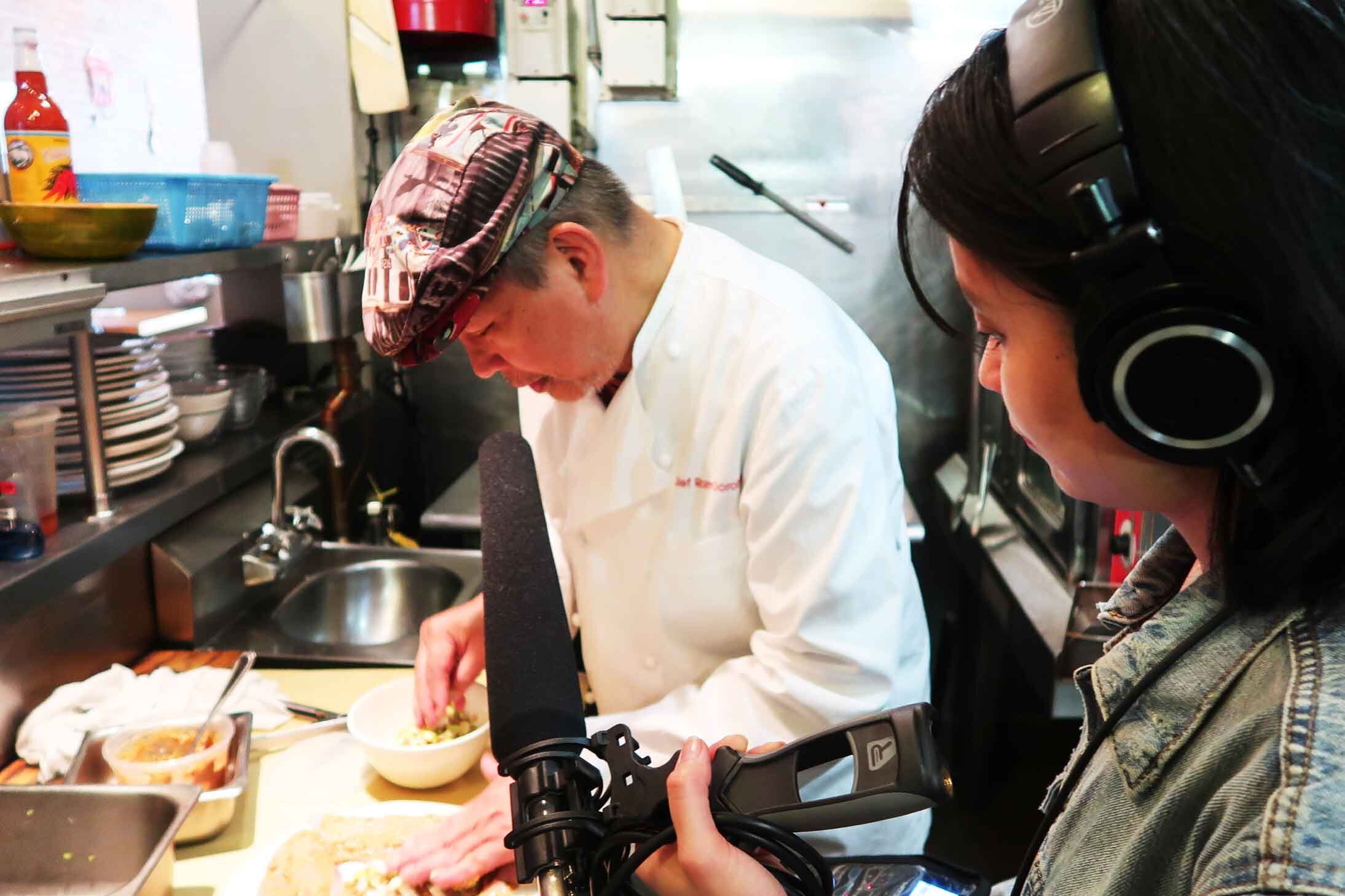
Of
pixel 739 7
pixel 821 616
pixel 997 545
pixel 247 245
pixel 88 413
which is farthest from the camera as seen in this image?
pixel 739 7

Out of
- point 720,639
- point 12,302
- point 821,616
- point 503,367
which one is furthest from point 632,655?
point 12,302

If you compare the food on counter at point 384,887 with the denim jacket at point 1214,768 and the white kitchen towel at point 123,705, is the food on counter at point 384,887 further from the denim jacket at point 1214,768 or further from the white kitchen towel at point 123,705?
the denim jacket at point 1214,768

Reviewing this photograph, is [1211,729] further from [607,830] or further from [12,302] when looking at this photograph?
[12,302]

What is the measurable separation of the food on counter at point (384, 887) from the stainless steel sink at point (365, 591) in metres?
0.98

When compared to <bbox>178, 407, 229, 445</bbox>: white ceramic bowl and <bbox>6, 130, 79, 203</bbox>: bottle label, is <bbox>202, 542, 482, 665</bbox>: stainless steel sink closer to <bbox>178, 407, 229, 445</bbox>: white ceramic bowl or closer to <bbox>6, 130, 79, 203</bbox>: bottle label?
<bbox>178, 407, 229, 445</bbox>: white ceramic bowl

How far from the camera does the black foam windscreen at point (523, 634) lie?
2.45 ft

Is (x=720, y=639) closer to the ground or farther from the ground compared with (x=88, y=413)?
closer to the ground

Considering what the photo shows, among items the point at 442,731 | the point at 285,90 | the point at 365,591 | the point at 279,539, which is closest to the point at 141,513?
the point at 279,539

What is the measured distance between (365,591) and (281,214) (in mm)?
1082

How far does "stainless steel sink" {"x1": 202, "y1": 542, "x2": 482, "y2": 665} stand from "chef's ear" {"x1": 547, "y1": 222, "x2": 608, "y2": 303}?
40.6 inches

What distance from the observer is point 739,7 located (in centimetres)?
330

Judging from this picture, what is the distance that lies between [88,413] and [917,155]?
1716mm

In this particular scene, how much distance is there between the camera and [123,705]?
166 cm

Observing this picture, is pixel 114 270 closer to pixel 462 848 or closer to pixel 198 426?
pixel 198 426
